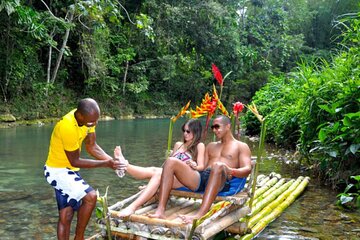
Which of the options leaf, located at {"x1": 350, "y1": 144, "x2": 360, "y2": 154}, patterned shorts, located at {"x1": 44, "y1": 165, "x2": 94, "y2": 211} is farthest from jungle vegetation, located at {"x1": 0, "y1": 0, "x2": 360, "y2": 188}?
patterned shorts, located at {"x1": 44, "y1": 165, "x2": 94, "y2": 211}

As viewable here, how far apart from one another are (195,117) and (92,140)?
1.43 metres

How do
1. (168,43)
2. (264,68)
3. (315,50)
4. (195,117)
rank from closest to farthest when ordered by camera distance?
(195,117)
(168,43)
(264,68)
(315,50)

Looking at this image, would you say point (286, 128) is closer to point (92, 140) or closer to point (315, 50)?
point (92, 140)

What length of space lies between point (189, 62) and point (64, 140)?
2809 cm

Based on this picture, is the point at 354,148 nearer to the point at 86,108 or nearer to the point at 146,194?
the point at 146,194

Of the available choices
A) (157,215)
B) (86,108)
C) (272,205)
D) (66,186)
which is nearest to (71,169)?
(66,186)

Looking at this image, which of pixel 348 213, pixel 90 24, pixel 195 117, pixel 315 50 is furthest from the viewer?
pixel 315 50

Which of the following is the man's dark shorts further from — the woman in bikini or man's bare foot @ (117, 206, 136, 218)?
man's bare foot @ (117, 206, 136, 218)

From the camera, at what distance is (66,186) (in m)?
3.85

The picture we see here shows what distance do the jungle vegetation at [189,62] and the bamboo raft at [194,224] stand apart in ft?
4.88

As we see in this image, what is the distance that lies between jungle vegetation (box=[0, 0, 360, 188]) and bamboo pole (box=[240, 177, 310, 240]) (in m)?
0.56

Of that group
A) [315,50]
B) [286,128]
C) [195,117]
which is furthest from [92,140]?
[315,50]

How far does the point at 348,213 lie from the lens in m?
5.63

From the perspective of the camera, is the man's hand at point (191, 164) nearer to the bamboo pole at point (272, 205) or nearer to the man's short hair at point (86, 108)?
the bamboo pole at point (272, 205)
